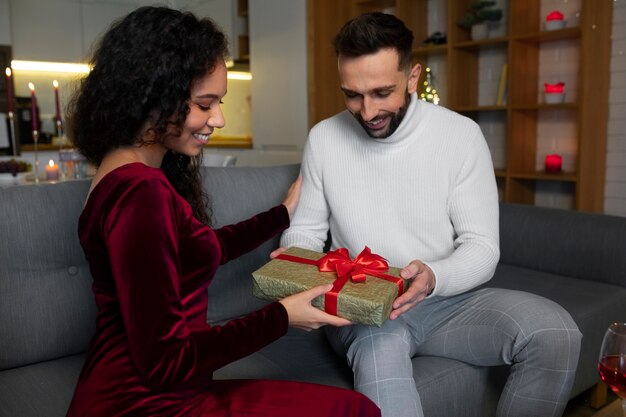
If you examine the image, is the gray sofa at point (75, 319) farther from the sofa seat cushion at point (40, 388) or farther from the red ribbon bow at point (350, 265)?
the red ribbon bow at point (350, 265)

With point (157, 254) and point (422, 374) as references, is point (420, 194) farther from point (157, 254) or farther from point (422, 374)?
point (157, 254)

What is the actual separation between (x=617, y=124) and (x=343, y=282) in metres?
2.73

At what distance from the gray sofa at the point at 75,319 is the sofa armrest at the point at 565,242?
22cm

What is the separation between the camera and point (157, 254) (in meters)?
0.92

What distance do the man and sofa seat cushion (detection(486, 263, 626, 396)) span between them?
0.47 metres

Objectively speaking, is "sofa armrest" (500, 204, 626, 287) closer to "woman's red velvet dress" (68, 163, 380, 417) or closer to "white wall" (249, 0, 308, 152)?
"woman's red velvet dress" (68, 163, 380, 417)

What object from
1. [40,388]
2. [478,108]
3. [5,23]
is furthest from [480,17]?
[5,23]

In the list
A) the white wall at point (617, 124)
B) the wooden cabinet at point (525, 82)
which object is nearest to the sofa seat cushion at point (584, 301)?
the wooden cabinet at point (525, 82)

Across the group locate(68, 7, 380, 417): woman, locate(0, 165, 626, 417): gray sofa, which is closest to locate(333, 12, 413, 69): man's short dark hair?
locate(68, 7, 380, 417): woman

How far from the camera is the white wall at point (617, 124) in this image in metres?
3.22

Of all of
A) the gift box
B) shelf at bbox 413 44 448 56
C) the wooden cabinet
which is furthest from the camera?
shelf at bbox 413 44 448 56

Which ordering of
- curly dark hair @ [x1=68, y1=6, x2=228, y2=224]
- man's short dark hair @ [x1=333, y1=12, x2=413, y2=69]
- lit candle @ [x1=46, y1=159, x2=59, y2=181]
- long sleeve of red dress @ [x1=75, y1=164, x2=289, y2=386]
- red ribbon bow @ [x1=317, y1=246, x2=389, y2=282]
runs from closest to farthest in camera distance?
long sleeve of red dress @ [x1=75, y1=164, x2=289, y2=386], curly dark hair @ [x1=68, y1=6, x2=228, y2=224], red ribbon bow @ [x1=317, y1=246, x2=389, y2=282], man's short dark hair @ [x1=333, y1=12, x2=413, y2=69], lit candle @ [x1=46, y1=159, x2=59, y2=181]

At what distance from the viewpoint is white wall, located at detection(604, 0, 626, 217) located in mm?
3225

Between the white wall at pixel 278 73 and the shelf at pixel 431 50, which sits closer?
the shelf at pixel 431 50
